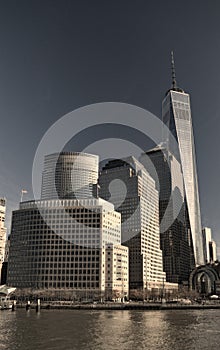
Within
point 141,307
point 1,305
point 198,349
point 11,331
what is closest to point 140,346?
point 198,349

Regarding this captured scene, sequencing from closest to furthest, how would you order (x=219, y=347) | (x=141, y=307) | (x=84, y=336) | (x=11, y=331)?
(x=219, y=347) < (x=84, y=336) < (x=11, y=331) < (x=141, y=307)

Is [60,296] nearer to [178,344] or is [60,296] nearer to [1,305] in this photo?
[1,305]

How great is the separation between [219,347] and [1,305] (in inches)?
4516

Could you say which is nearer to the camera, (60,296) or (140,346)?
(140,346)

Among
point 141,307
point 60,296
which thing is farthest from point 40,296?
point 141,307

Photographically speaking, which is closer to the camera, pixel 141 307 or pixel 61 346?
pixel 61 346

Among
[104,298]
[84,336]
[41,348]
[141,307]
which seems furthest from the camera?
[104,298]

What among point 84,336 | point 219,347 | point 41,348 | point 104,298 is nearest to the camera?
point 41,348

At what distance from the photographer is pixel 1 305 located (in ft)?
481

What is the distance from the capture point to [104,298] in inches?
7815

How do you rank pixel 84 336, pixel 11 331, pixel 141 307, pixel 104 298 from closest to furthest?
pixel 84 336 → pixel 11 331 → pixel 141 307 → pixel 104 298

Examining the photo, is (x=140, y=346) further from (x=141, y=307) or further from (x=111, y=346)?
(x=141, y=307)

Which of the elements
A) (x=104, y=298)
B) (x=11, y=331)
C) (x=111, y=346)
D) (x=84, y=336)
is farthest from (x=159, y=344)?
(x=104, y=298)

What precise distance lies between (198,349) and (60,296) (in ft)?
525
